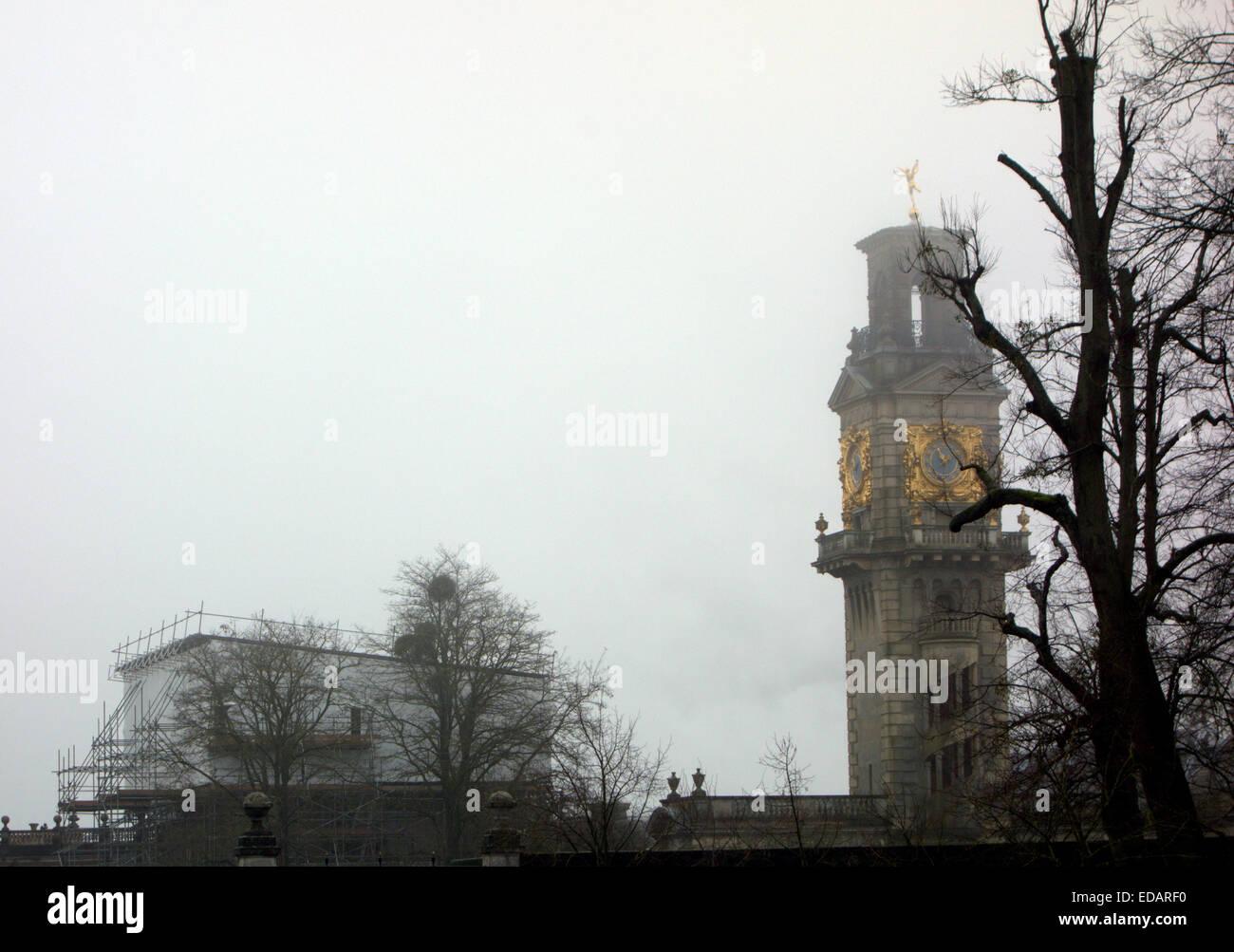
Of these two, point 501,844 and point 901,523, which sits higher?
point 901,523

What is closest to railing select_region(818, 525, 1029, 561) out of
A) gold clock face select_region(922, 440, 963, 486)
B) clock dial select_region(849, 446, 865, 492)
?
gold clock face select_region(922, 440, 963, 486)

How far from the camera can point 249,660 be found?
7206cm

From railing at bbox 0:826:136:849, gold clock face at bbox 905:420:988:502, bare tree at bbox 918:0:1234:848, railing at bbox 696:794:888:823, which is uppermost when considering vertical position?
gold clock face at bbox 905:420:988:502

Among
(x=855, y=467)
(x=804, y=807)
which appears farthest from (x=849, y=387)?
(x=804, y=807)

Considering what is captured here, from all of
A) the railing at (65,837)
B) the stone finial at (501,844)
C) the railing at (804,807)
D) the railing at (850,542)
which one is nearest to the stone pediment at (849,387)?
the railing at (850,542)

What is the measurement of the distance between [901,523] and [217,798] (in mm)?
37488

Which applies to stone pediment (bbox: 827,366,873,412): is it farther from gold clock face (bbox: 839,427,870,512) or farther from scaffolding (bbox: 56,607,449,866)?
scaffolding (bbox: 56,607,449,866)

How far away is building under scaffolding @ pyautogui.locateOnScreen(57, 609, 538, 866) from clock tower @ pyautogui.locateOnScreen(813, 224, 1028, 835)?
81.7 ft

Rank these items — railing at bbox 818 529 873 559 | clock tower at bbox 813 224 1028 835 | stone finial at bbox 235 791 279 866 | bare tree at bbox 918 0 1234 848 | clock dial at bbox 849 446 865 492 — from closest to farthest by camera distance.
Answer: bare tree at bbox 918 0 1234 848 < stone finial at bbox 235 791 279 866 < clock tower at bbox 813 224 1028 835 < railing at bbox 818 529 873 559 < clock dial at bbox 849 446 865 492

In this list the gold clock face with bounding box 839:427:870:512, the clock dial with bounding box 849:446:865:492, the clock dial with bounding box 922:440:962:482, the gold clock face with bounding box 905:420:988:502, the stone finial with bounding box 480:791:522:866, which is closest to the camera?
the stone finial with bounding box 480:791:522:866

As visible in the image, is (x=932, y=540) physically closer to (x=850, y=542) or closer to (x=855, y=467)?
(x=850, y=542)

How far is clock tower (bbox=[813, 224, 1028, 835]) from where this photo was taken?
84688 mm

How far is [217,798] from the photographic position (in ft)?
237

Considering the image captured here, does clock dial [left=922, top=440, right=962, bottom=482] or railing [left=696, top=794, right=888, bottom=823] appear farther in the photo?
clock dial [left=922, top=440, right=962, bottom=482]
